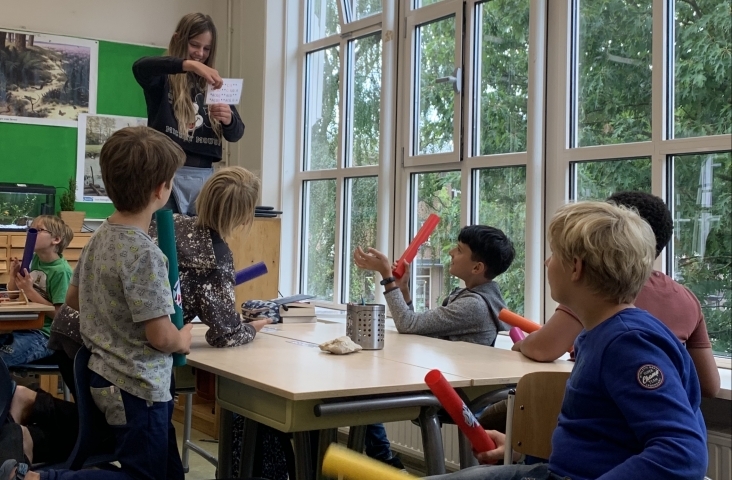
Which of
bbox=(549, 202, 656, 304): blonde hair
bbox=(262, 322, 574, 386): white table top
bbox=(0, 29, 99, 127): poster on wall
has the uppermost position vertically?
bbox=(0, 29, 99, 127): poster on wall

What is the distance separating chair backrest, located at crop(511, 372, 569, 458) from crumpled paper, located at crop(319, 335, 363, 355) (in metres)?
0.69

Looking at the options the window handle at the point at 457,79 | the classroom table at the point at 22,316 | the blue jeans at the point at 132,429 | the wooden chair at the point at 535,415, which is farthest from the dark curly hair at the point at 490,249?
the classroom table at the point at 22,316

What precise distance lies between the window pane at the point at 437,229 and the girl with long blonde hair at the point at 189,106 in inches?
40.8

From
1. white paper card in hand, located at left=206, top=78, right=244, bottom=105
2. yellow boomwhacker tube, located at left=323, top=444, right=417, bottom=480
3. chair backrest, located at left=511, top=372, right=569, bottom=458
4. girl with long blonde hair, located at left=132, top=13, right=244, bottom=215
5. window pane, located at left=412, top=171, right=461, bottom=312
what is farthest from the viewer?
window pane, located at left=412, top=171, right=461, bottom=312

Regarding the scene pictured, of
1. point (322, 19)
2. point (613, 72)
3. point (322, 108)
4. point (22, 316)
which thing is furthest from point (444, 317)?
point (322, 19)

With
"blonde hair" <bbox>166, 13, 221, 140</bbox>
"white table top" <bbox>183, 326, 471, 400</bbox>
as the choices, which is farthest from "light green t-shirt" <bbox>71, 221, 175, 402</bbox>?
"blonde hair" <bbox>166, 13, 221, 140</bbox>

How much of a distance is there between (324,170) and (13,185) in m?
1.87

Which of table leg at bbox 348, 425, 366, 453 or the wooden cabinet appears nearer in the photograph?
table leg at bbox 348, 425, 366, 453

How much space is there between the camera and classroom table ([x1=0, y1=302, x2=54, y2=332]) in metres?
3.39

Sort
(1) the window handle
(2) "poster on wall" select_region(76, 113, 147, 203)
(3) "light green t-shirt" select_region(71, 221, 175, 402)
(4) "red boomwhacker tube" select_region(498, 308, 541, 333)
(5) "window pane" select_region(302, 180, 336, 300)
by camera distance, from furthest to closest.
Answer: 1. (2) "poster on wall" select_region(76, 113, 147, 203)
2. (5) "window pane" select_region(302, 180, 336, 300)
3. (1) the window handle
4. (4) "red boomwhacker tube" select_region(498, 308, 541, 333)
5. (3) "light green t-shirt" select_region(71, 221, 175, 402)

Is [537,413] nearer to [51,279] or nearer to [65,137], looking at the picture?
[51,279]

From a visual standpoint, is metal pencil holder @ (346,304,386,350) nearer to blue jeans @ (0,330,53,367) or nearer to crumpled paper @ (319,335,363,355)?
crumpled paper @ (319,335,363,355)

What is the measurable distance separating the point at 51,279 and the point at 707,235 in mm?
2832

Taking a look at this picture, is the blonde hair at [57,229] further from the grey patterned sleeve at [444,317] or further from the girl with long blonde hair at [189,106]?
the grey patterned sleeve at [444,317]
